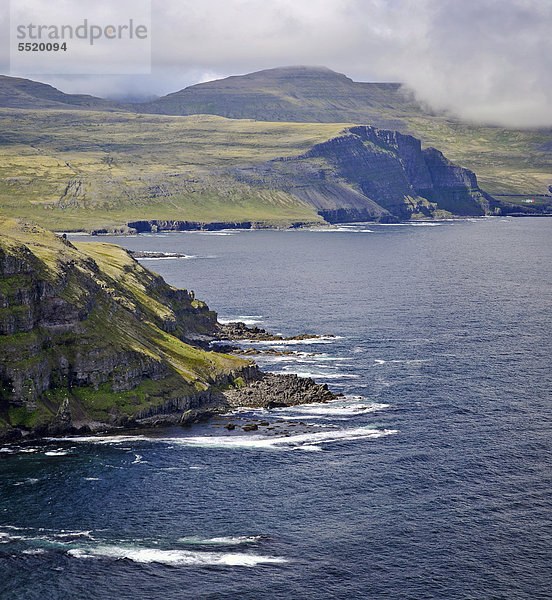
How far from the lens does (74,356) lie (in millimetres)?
133500

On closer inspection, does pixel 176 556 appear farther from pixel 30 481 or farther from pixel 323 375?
pixel 323 375

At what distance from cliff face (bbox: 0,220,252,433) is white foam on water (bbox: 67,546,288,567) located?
3840cm

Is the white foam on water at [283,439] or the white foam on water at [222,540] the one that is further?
the white foam on water at [283,439]

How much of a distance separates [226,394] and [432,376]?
4123 centimetres

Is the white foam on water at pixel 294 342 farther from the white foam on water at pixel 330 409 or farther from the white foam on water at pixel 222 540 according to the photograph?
the white foam on water at pixel 222 540

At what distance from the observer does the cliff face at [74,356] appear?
127188 mm

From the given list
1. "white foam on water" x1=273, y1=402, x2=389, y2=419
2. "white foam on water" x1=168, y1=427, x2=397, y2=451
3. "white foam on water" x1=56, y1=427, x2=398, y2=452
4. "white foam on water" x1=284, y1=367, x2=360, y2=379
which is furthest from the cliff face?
"white foam on water" x1=273, y1=402, x2=389, y2=419

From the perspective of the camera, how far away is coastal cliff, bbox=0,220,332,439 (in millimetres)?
127188

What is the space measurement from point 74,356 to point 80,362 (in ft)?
4.81

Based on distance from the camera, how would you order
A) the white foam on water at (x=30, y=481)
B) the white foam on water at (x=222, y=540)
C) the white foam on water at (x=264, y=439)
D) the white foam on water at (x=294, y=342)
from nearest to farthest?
the white foam on water at (x=222, y=540)
the white foam on water at (x=30, y=481)
the white foam on water at (x=264, y=439)
the white foam on water at (x=294, y=342)

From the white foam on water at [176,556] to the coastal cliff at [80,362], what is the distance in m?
38.3

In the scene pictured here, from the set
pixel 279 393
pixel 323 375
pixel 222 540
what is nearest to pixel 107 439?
pixel 279 393

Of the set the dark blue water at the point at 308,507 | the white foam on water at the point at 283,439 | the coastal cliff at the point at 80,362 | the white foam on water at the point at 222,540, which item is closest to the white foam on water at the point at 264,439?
the white foam on water at the point at 283,439

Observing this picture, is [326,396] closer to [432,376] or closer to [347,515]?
[432,376]
